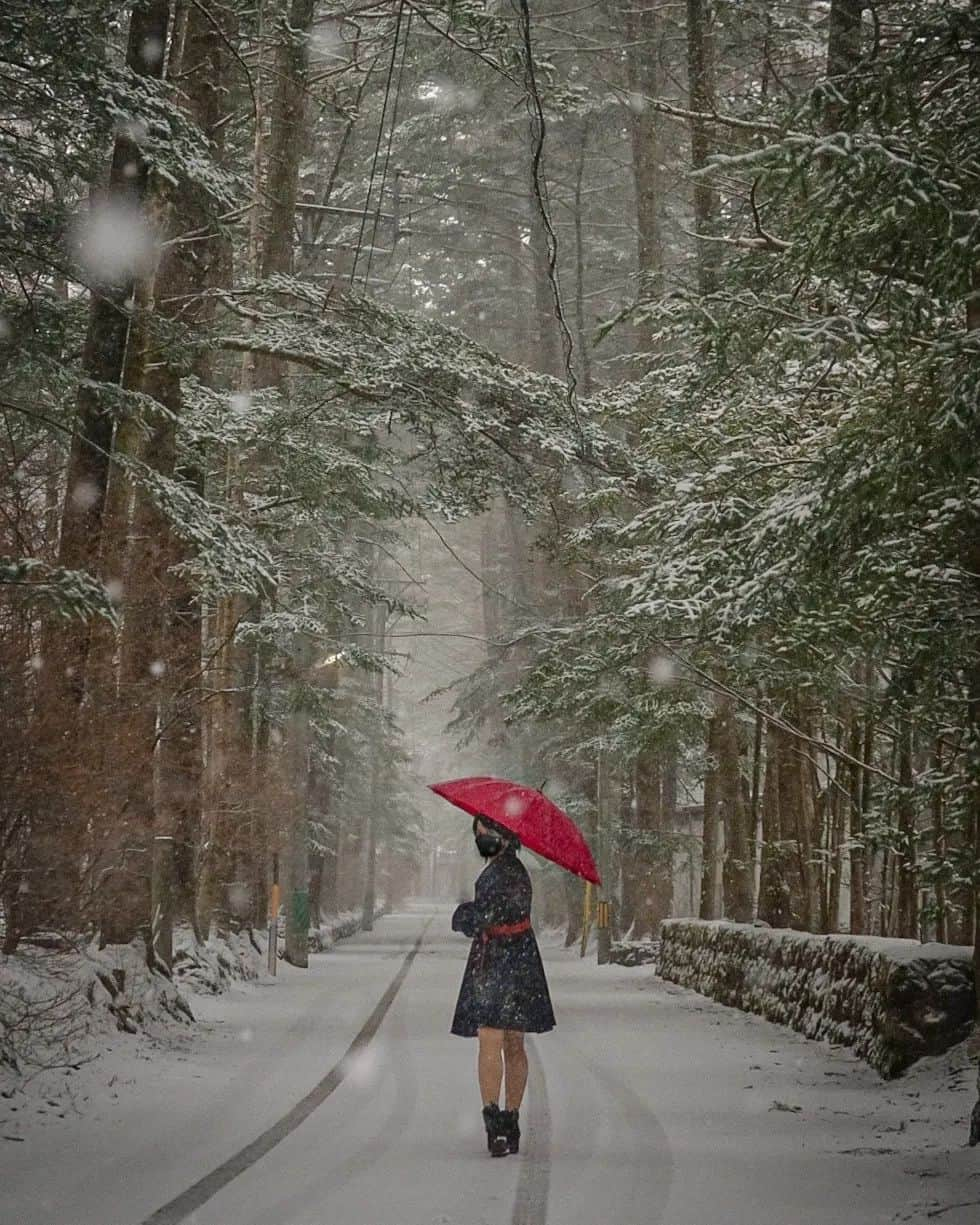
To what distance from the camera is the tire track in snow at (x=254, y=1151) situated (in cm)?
647

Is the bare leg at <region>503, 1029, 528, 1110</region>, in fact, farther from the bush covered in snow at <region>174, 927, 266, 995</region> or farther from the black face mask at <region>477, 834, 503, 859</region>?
the bush covered in snow at <region>174, 927, 266, 995</region>

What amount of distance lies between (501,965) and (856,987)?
229 inches

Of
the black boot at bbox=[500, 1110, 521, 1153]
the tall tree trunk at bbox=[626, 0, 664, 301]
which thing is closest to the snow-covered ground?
the black boot at bbox=[500, 1110, 521, 1153]

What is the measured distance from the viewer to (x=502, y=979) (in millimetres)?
8508

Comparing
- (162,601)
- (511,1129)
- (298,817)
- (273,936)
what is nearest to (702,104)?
(162,601)

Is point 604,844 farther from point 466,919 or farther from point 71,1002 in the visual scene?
point 466,919

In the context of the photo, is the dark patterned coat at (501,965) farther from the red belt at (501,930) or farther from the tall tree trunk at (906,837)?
the tall tree trunk at (906,837)

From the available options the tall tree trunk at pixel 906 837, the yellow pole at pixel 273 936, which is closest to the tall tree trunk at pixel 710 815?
the tall tree trunk at pixel 906 837

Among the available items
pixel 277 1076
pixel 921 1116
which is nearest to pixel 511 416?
pixel 277 1076

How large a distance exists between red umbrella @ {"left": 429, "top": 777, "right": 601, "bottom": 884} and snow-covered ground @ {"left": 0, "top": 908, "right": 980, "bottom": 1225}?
1662mm

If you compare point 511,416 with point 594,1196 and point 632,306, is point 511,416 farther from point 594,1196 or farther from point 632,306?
point 594,1196

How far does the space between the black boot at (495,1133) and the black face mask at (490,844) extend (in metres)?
1.43

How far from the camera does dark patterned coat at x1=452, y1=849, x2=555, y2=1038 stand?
8453 mm

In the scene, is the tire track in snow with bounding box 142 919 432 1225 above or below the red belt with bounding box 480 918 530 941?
below
